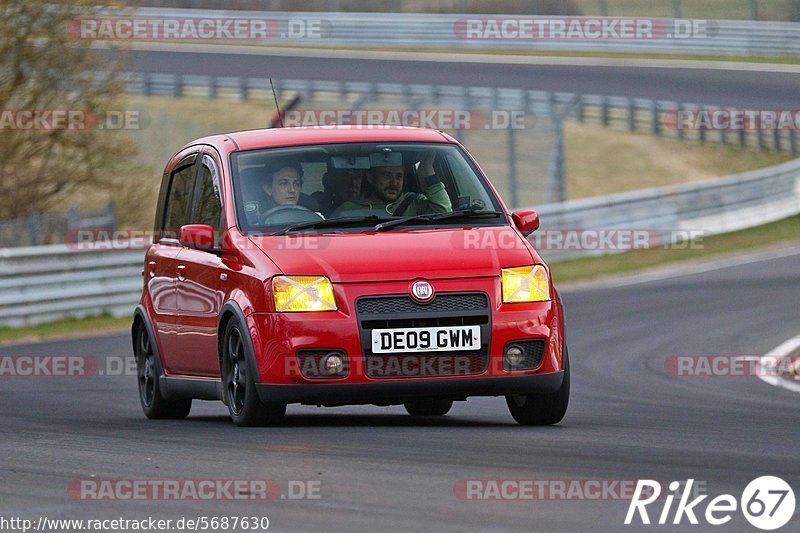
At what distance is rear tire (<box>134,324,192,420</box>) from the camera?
10883 mm

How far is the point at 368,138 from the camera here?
385 inches

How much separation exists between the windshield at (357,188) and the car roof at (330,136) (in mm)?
60

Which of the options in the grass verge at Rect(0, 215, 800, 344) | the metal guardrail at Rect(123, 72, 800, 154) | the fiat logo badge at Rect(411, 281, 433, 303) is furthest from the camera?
the metal guardrail at Rect(123, 72, 800, 154)

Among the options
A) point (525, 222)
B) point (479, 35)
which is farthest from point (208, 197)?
point (479, 35)

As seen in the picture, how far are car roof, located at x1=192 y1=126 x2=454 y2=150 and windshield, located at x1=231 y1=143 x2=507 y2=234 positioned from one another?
60 mm

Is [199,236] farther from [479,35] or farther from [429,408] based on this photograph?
[479,35]

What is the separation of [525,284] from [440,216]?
2.46ft

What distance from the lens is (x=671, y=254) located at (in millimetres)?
26406

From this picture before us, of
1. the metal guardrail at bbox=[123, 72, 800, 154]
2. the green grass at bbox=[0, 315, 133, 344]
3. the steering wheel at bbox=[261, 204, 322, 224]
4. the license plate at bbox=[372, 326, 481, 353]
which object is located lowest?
the metal guardrail at bbox=[123, 72, 800, 154]

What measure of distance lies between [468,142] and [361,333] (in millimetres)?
34196

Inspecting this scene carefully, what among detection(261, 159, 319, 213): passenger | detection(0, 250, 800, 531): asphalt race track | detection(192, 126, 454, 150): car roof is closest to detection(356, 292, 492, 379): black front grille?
detection(0, 250, 800, 531): asphalt race track

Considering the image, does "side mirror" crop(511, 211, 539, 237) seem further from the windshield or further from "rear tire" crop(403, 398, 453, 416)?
"rear tire" crop(403, 398, 453, 416)

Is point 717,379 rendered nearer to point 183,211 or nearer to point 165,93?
point 183,211

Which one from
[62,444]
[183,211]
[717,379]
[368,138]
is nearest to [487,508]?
[62,444]
